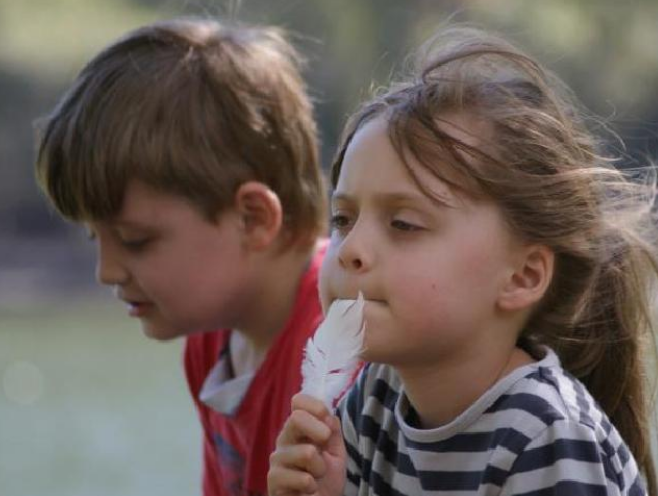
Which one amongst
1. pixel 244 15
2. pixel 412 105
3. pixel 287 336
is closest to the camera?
pixel 412 105

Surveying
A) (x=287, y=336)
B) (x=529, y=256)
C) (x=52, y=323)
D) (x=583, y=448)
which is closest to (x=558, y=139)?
(x=529, y=256)

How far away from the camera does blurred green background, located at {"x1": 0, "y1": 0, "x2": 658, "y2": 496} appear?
438 centimetres

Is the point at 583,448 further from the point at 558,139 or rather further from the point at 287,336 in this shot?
the point at 287,336

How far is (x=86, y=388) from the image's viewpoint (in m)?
5.44

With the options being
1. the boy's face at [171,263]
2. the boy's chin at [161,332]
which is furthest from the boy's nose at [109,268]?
the boy's chin at [161,332]

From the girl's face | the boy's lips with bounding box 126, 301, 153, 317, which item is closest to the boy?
the boy's lips with bounding box 126, 301, 153, 317

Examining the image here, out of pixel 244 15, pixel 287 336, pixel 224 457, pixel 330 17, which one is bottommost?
pixel 224 457

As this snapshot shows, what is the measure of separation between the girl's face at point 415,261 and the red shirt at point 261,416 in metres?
0.73

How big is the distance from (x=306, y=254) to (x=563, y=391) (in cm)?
99

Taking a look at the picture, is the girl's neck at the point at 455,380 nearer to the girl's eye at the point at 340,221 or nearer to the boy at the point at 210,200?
the girl's eye at the point at 340,221

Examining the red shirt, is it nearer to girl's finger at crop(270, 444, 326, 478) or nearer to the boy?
the boy

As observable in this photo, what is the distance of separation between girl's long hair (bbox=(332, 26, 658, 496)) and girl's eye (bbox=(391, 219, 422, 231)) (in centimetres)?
7

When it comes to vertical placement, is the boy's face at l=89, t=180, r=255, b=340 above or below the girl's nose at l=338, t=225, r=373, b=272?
above

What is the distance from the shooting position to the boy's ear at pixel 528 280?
1797mm
